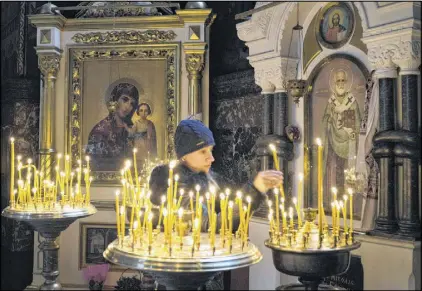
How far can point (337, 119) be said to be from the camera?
436 centimetres

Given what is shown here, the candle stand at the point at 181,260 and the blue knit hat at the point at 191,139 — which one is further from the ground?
the blue knit hat at the point at 191,139

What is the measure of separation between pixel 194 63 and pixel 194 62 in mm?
13

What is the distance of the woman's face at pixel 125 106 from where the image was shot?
6328mm

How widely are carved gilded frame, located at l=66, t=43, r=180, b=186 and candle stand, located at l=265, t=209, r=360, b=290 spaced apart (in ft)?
11.6

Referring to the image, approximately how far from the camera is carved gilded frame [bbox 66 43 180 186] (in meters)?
6.17

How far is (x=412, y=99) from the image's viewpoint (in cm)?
354

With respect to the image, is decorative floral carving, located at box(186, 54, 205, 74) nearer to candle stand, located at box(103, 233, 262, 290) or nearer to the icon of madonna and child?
the icon of madonna and child

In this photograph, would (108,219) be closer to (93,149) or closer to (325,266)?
(93,149)

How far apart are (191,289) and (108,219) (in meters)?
3.86

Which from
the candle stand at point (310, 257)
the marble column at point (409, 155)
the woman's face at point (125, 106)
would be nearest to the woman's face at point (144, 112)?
the woman's face at point (125, 106)

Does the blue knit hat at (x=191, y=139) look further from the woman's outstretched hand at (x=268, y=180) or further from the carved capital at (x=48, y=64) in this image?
the carved capital at (x=48, y=64)

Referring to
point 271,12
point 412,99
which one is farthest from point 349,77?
point 271,12

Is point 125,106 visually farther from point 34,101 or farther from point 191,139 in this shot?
point 191,139

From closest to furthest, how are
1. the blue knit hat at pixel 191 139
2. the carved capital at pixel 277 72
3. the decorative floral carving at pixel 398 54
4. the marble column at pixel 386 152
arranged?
the blue knit hat at pixel 191 139
the decorative floral carving at pixel 398 54
the marble column at pixel 386 152
the carved capital at pixel 277 72
